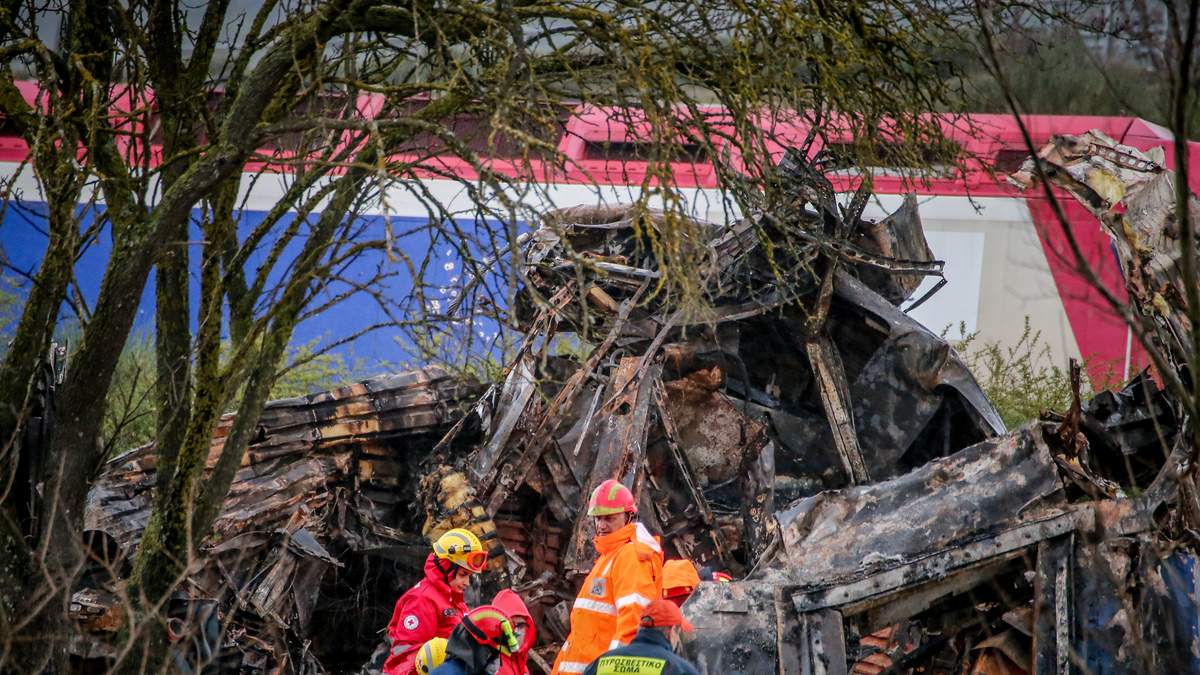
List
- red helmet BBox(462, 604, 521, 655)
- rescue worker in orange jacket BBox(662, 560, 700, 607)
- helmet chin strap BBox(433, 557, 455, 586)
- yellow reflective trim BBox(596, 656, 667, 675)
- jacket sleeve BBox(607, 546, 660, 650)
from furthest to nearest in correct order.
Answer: helmet chin strap BBox(433, 557, 455, 586)
rescue worker in orange jacket BBox(662, 560, 700, 607)
jacket sleeve BBox(607, 546, 660, 650)
red helmet BBox(462, 604, 521, 655)
yellow reflective trim BBox(596, 656, 667, 675)

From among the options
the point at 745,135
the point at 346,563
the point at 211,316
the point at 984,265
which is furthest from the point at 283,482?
the point at 984,265

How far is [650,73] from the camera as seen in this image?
470 cm

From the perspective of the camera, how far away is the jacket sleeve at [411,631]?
639 centimetres

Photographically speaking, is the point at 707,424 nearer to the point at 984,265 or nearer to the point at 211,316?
the point at 211,316

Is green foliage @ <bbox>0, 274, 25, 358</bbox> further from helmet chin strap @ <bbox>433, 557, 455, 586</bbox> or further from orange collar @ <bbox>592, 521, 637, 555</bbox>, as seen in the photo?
orange collar @ <bbox>592, 521, 637, 555</bbox>

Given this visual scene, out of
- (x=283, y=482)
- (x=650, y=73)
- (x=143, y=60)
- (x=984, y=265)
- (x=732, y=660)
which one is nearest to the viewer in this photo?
(x=650, y=73)

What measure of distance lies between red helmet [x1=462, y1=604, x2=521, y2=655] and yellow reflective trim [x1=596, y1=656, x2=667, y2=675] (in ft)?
4.18

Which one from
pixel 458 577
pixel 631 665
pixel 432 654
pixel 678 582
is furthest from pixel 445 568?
pixel 631 665

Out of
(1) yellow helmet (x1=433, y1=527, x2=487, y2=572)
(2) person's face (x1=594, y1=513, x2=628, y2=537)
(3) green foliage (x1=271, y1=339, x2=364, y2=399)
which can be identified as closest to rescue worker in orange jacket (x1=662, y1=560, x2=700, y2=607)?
(2) person's face (x1=594, y1=513, x2=628, y2=537)

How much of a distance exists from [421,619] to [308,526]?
195 centimetres

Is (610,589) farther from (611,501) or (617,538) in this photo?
(611,501)

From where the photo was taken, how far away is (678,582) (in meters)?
5.63

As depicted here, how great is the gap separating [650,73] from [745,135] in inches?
18.6

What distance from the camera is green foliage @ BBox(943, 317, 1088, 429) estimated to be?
12250 millimetres
